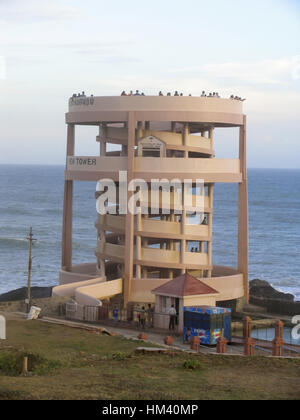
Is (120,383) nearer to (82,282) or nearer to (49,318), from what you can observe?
(49,318)

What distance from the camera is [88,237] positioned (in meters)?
117

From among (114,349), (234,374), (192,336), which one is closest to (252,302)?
(192,336)

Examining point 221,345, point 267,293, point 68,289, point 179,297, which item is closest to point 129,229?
point 68,289

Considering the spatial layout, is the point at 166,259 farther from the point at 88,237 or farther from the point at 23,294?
the point at 88,237

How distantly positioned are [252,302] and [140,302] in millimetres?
8708

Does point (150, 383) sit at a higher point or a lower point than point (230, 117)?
lower

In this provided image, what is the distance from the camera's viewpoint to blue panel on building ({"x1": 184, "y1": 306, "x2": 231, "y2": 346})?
1426 inches

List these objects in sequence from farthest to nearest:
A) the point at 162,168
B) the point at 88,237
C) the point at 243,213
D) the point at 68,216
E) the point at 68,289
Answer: the point at 88,237 < the point at 68,216 < the point at 243,213 < the point at 162,168 < the point at 68,289

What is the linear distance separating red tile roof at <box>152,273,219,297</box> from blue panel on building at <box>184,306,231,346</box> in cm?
254

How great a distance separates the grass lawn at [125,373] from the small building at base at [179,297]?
508 cm

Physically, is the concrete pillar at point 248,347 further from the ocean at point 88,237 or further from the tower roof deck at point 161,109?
the ocean at point 88,237

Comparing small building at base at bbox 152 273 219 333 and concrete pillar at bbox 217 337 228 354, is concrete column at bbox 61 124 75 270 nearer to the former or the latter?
small building at base at bbox 152 273 219 333

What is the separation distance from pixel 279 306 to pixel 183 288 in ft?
39.0

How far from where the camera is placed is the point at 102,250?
4875cm
